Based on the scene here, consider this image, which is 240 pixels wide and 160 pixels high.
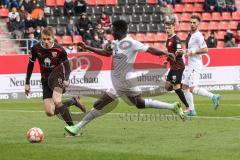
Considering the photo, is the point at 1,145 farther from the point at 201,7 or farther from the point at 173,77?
the point at 201,7

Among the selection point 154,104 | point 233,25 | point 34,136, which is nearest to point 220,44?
point 233,25

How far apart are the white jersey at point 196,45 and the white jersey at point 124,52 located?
4583mm

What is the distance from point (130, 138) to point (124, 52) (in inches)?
64.5

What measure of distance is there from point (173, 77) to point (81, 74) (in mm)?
9621

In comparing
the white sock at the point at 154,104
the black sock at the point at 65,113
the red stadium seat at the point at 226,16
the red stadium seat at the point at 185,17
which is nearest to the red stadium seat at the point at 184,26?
the red stadium seat at the point at 185,17

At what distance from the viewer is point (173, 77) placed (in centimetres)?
1833

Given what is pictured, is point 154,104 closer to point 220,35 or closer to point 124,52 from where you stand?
point 124,52

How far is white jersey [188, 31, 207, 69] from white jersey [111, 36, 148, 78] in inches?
180

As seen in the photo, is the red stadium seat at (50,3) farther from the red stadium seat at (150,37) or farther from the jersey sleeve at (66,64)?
the jersey sleeve at (66,64)

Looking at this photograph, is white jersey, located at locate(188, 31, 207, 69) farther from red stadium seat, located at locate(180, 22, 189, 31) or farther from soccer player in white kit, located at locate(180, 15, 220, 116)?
red stadium seat, located at locate(180, 22, 189, 31)

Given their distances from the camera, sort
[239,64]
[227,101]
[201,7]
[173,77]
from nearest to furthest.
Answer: [173,77] < [227,101] < [239,64] < [201,7]

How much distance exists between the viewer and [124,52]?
13102 millimetres

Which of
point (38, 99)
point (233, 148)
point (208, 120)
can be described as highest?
point (233, 148)

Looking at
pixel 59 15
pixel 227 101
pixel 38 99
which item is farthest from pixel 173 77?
pixel 59 15
